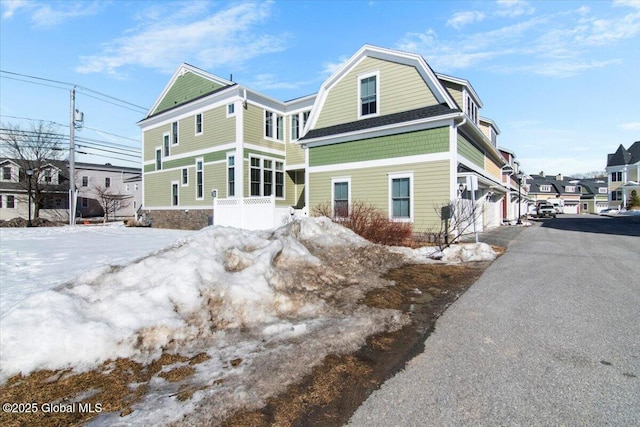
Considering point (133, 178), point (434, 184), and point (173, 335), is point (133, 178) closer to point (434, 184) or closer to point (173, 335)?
point (434, 184)

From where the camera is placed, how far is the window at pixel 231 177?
1834cm

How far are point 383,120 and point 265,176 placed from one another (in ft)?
28.5

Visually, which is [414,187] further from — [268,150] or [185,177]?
[185,177]

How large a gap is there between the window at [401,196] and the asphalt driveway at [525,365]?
23.1 ft

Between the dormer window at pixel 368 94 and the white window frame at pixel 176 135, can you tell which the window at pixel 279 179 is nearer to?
the dormer window at pixel 368 94

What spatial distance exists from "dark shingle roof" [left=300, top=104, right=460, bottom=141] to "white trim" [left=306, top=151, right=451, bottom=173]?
1.44m

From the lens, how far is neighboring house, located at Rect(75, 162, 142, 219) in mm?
41406

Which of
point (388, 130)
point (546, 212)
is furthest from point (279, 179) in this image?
point (546, 212)

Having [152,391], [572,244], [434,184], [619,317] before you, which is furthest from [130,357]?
[572,244]

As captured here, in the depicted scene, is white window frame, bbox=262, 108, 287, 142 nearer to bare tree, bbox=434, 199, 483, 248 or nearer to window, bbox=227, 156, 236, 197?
window, bbox=227, 156, 236, 197

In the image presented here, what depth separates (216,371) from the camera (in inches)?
115

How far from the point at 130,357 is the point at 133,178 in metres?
49.9

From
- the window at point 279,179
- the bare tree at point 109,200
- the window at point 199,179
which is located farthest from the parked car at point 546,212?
the bare tree at point 109,200

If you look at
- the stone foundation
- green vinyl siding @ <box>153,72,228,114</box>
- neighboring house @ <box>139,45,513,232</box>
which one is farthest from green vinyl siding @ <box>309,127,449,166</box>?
green vinyl siding @ <box>153,72,228,114</box>
